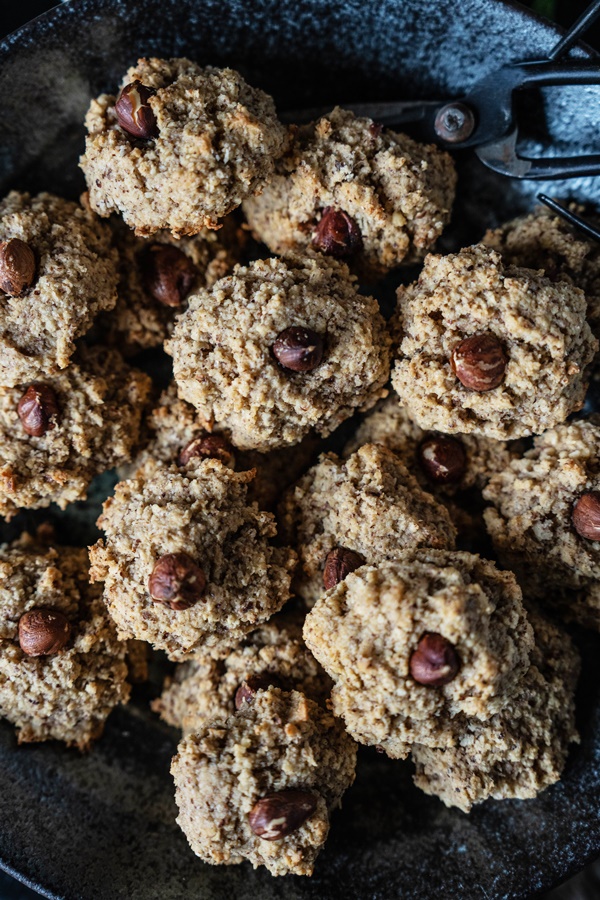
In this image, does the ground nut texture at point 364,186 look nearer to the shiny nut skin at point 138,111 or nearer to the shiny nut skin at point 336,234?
the shiny nut skin at point 336,234

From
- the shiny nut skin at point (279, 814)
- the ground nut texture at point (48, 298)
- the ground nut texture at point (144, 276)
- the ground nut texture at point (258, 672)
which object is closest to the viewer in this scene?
the shiny nut skin at point (279, 814)

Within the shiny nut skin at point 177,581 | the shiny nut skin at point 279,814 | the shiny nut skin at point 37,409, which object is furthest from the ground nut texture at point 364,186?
the shiny nut skin at point 279,814

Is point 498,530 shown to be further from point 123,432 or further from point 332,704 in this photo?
point 123,432

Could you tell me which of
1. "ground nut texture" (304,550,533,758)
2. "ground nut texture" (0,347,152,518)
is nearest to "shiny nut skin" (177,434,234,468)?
"ground nut texture" (0,347,152,518)

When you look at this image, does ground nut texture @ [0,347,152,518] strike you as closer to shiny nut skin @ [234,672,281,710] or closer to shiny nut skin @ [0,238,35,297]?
shiny nut skin @ [0,238,35,297]

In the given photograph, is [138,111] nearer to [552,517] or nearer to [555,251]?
[555,251]

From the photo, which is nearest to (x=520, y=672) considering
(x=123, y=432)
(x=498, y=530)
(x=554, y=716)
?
(x=554, y=716)

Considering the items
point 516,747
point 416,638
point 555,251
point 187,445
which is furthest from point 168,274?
point 516,747
